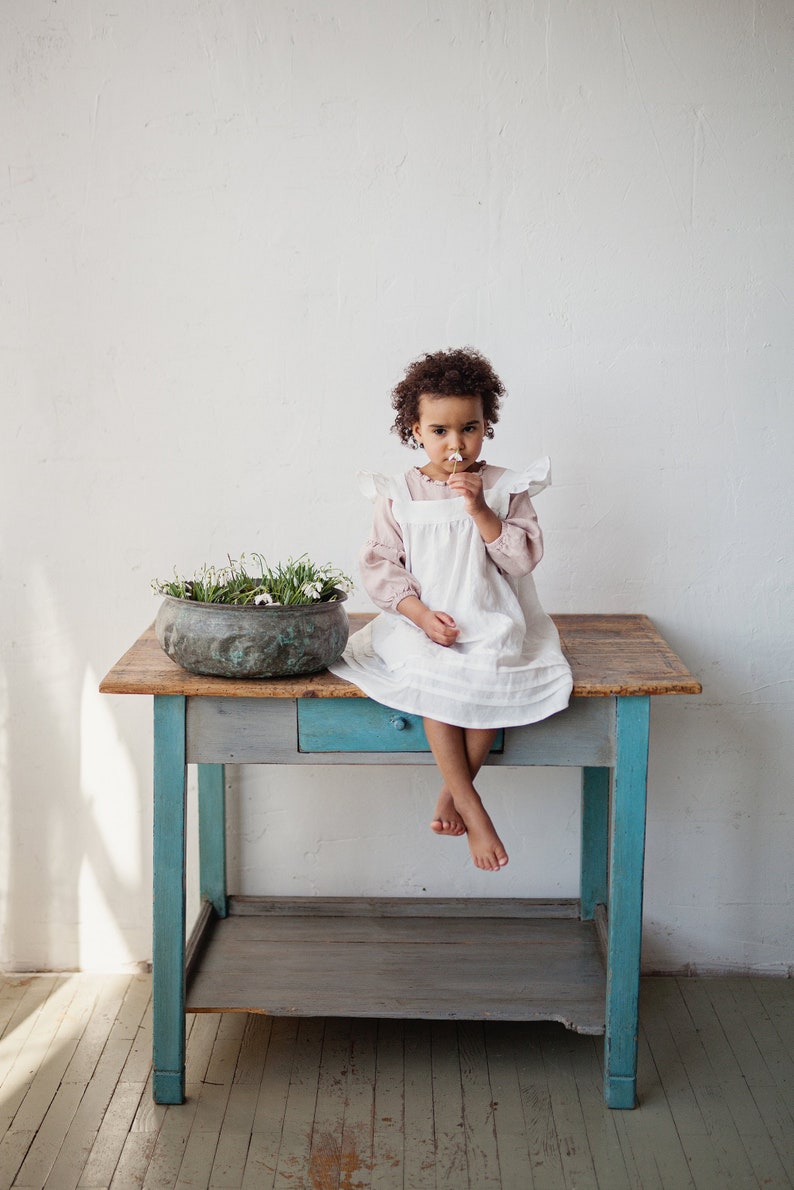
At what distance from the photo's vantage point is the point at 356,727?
226cm

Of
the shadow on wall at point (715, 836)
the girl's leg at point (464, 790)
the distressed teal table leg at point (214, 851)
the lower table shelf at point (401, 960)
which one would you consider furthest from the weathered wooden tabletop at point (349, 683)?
the lower table shelf at point (401, 960)

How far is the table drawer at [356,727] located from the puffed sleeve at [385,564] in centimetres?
23

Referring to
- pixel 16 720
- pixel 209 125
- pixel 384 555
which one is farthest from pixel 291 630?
pixel 209 125

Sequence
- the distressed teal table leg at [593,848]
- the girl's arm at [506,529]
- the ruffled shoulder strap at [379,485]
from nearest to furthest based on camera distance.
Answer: the girl's arm at [506,529]
the ruffled shoulder strap at [379,485]
the distressed teal table leg at [593,848]

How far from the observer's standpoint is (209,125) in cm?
264

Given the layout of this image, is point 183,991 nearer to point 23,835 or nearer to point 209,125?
point 23,835

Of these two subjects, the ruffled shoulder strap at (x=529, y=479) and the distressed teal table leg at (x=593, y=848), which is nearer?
the ruffled shoulder strap at (x=529, y=479)

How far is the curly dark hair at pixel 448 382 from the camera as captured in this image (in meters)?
2.31

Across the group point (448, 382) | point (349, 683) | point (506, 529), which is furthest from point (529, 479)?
point (349, 683)

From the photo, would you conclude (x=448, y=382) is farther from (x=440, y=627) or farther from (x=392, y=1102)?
(x=392, y=1102)

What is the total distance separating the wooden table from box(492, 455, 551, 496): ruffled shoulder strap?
376 millimetres

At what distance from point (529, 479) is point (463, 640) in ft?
1.21

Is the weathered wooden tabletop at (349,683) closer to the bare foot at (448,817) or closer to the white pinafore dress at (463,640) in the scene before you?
the white pinafore dress at (463,640)

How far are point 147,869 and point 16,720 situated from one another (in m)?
0.51
